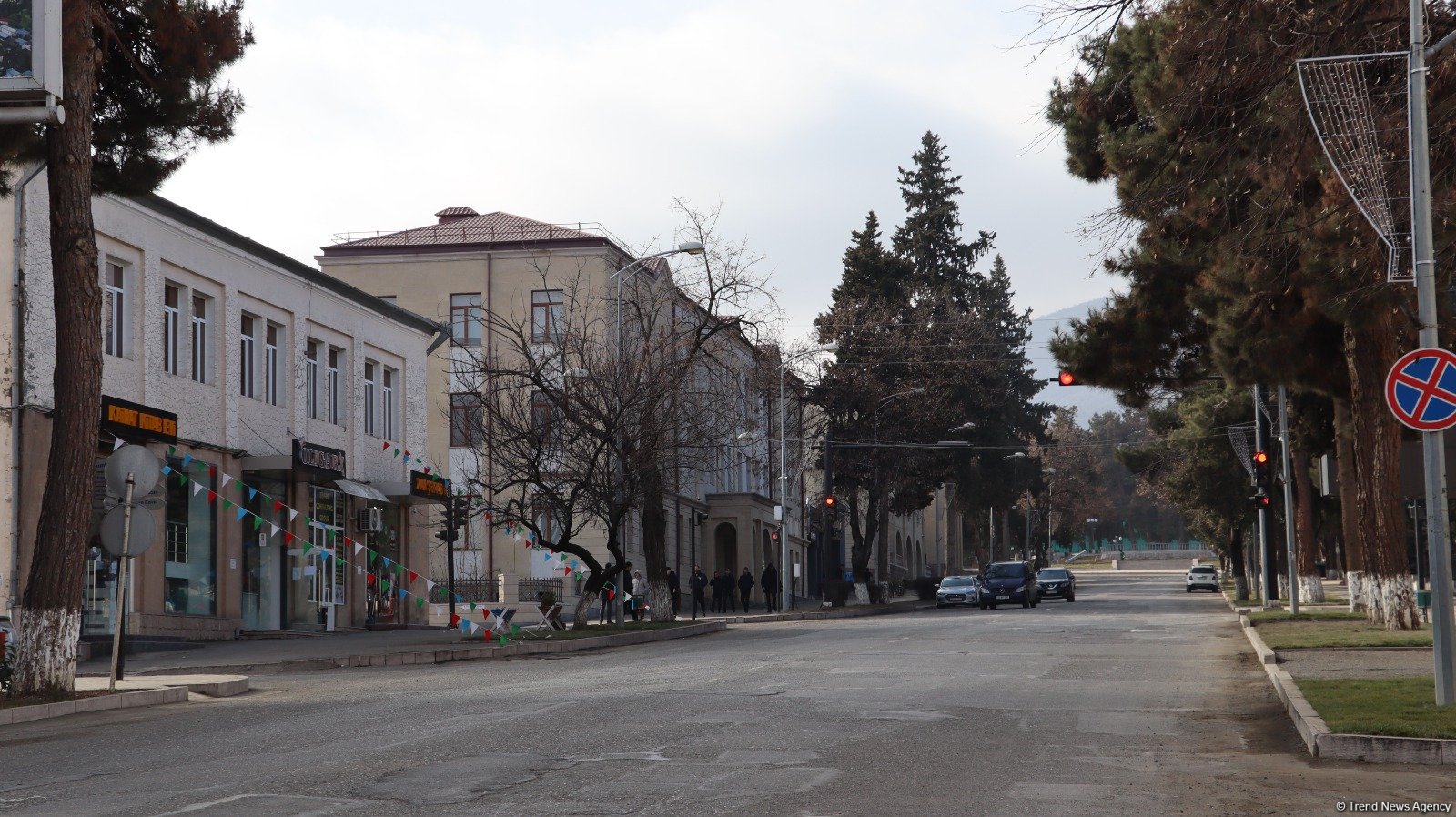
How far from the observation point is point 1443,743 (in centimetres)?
1062

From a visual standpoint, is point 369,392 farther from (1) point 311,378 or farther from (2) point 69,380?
(2) point 69,380

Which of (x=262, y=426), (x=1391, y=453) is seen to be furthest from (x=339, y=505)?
(x=1391, y=453)

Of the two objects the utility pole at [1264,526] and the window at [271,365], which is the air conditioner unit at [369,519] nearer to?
the window at [271,365]

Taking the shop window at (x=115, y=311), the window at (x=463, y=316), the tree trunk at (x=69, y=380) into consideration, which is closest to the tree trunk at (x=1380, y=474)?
the tree trunk at (x=69, y=380)

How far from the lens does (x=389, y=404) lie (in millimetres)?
41406

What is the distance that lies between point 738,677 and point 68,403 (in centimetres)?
809

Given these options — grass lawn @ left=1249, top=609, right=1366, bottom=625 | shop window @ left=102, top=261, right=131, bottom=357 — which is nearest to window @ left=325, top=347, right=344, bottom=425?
shop window @ left=102, top=261, right=131, bottom=357

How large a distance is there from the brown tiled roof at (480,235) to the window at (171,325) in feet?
73.0

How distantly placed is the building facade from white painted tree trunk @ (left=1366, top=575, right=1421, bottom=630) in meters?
18.6

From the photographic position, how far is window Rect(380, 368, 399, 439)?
135ft

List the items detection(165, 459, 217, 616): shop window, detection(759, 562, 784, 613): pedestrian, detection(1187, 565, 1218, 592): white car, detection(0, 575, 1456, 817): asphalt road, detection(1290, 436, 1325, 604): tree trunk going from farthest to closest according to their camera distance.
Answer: detection(1187, 565, 1218, 592): white car → detection(759, 562, 784, 613): pedestrian → detection(1290, 436, 1325, 604): tree trunk → detection(165, 459, 217, 616): shop window → detection(0, 575, 1456, 817): asphalt road

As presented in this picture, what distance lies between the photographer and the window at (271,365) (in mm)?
34625

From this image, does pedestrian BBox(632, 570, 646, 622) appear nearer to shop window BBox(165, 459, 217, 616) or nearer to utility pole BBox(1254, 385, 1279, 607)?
shop window BBox(165, 459, 217, 616)

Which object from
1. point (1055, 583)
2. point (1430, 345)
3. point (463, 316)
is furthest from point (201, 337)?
point (1055, 583)
